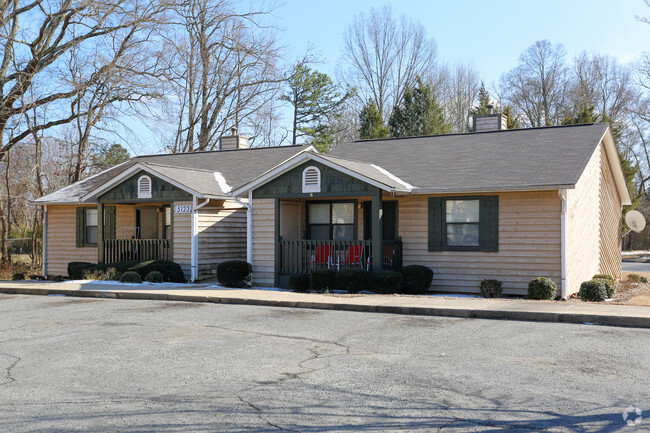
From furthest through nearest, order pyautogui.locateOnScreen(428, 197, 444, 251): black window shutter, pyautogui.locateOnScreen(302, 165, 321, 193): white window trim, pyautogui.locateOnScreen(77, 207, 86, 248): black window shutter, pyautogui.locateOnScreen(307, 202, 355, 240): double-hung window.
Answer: pyautogui.locateOnScreen(77, 207, 86, 248): black window shutter, pyautogui.locateOnScreen(307, 202, 355, 240): double-hung window, pyautogui.locateOnScreen(302, 165, 321, 193): white window trim, pyautogui.locateOnScreen(428, 197, 444, 251): black window shutter

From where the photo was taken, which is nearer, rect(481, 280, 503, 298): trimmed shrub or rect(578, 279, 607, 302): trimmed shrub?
rect(578, 279, 607, 302): trimmed shrub

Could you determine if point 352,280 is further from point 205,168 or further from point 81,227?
point 81,227

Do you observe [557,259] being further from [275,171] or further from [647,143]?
[647,143]

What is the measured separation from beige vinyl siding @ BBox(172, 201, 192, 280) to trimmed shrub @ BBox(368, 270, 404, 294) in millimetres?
6677

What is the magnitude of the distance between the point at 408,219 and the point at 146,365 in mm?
11196

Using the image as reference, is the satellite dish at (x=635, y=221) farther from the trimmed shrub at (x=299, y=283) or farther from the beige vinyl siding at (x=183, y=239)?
the beige vinyl siding at (x=183, y=239)

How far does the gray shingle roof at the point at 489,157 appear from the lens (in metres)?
16.5

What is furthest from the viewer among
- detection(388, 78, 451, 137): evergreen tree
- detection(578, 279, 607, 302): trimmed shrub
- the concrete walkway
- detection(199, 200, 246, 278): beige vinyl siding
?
detection(388, 78, 451, 137): evergreen tree

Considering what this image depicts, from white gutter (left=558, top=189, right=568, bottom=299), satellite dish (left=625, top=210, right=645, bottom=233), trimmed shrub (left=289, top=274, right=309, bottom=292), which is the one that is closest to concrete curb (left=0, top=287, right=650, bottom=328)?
trimmed shrub (left=289, top=274, right=309, bottom=292)

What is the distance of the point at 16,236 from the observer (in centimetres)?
3944

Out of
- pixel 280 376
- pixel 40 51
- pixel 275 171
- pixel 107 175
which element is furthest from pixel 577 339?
pixel 40 51

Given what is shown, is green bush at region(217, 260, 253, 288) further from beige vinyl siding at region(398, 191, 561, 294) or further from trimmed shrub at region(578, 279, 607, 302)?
trimmed shrub at region(578, 279, 607, 302)

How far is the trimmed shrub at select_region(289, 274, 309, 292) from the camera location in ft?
58.2

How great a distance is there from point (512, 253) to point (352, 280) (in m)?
4.07
